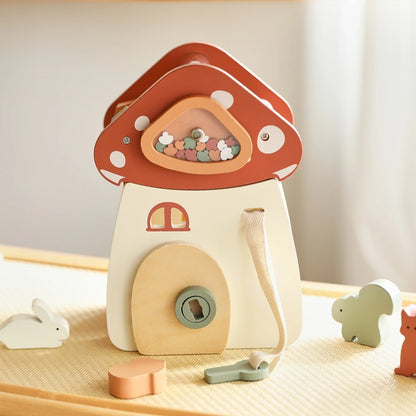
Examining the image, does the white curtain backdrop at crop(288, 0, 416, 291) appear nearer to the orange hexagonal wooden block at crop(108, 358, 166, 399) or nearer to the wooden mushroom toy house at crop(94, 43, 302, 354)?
the wooden mushroom toy house at crop(94, 43, 302, 354)

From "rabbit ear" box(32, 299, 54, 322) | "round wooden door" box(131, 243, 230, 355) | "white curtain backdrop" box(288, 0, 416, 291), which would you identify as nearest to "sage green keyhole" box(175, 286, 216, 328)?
"round wooden door" box(131, 243, 230, 355)

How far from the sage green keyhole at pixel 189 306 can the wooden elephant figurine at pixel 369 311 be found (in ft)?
0.46

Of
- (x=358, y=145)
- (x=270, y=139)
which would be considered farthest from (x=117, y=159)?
(x=358, y=145)

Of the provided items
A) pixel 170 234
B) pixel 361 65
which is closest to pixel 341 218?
pixel 361 65

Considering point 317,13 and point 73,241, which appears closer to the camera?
point 317,13

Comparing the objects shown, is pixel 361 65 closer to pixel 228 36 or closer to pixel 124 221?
pixel 228 36

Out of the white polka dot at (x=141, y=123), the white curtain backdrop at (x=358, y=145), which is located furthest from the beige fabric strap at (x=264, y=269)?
the white curtain backdrop at (x=358, y=145)

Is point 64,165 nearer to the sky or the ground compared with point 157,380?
nearer to the sky

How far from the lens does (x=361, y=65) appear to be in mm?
1228

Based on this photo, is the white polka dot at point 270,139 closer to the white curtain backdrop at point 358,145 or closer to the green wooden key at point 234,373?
the green wooden key at point 234,373

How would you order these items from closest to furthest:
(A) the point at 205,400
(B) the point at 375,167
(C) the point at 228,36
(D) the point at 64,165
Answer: (A) the point at 205,400 < (B) the point at 375,167 < (C) the point at 228,36 < (D) the point at 64,165

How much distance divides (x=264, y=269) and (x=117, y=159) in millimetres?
179

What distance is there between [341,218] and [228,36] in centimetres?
40

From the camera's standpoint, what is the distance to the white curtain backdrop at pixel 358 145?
3.86ft
